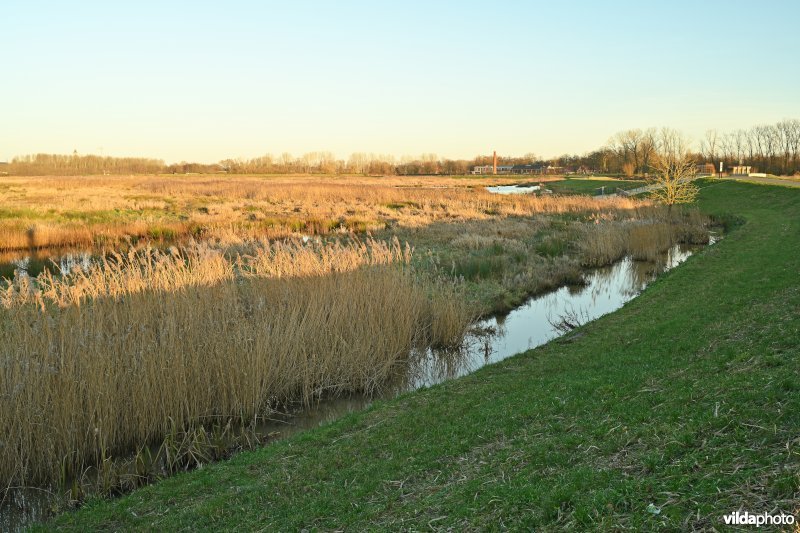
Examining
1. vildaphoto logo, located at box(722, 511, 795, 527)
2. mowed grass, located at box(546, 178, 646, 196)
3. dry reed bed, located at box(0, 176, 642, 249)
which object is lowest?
vildaphoto logo, located at box(722, 511, 795, 527)

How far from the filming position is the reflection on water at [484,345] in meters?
6.12

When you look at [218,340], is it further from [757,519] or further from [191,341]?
[757,519]

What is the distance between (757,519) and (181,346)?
6.64 metres

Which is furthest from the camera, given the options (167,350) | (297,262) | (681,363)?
(297,262)

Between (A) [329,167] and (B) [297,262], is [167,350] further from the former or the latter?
(A) [329,167]

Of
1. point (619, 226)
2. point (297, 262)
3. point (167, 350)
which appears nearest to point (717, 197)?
point (619, 226)

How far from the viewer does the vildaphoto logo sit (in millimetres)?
2816

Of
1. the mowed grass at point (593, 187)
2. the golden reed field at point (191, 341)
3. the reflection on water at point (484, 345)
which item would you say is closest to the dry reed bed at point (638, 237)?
the reflection on water at point (484, 345)

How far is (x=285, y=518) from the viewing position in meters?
4.62

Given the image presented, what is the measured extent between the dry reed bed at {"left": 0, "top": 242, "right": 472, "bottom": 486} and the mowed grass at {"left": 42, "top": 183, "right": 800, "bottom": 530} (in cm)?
141

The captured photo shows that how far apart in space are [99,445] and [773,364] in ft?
24.2

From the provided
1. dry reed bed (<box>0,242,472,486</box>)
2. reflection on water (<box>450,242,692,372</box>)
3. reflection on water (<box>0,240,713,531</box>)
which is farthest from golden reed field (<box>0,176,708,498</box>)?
reflection on water (<box>450,242,692,372</box>)

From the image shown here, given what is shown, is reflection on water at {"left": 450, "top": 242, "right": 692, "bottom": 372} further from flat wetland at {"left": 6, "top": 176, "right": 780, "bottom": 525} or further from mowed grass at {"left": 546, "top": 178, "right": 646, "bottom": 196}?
mowed grass at {"left": 546, "top": 178, "right": 646, "bottom": 196}

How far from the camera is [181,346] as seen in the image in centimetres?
755
